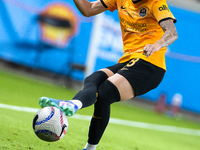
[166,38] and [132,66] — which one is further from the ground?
[166,38]

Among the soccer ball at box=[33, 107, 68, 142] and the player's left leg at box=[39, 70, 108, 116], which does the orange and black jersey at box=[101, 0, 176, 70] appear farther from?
the soccer ball at box=[33, 107, 68, 142]

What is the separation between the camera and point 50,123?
2867 millimetres

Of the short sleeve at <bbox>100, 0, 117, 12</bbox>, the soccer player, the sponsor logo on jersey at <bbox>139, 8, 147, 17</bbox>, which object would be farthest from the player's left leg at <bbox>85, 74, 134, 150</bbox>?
the short sleeve at <bbox>100, 0, 117, 12</bbox>

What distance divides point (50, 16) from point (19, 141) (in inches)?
271

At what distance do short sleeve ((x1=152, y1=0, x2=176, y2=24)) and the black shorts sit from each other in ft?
1.50

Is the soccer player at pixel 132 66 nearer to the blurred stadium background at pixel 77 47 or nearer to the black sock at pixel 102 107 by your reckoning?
the black sock at pixel 102 107

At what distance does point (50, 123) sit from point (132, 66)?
99 centimetres

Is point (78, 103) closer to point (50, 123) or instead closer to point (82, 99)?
point (82, 99)

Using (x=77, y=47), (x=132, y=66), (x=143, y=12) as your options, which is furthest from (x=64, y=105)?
(x=77, y=47)

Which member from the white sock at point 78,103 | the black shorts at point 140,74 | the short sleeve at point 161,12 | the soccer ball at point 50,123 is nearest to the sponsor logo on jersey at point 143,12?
the short sleeve at point 161,12

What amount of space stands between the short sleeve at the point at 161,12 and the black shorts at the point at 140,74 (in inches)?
18.0

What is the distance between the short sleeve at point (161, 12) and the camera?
10.3 feet

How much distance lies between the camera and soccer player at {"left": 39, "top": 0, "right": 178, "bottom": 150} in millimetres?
3109

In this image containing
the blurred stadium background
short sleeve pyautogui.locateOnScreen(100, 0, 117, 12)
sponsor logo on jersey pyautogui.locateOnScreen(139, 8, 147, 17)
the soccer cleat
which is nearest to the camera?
the soccer cleat
